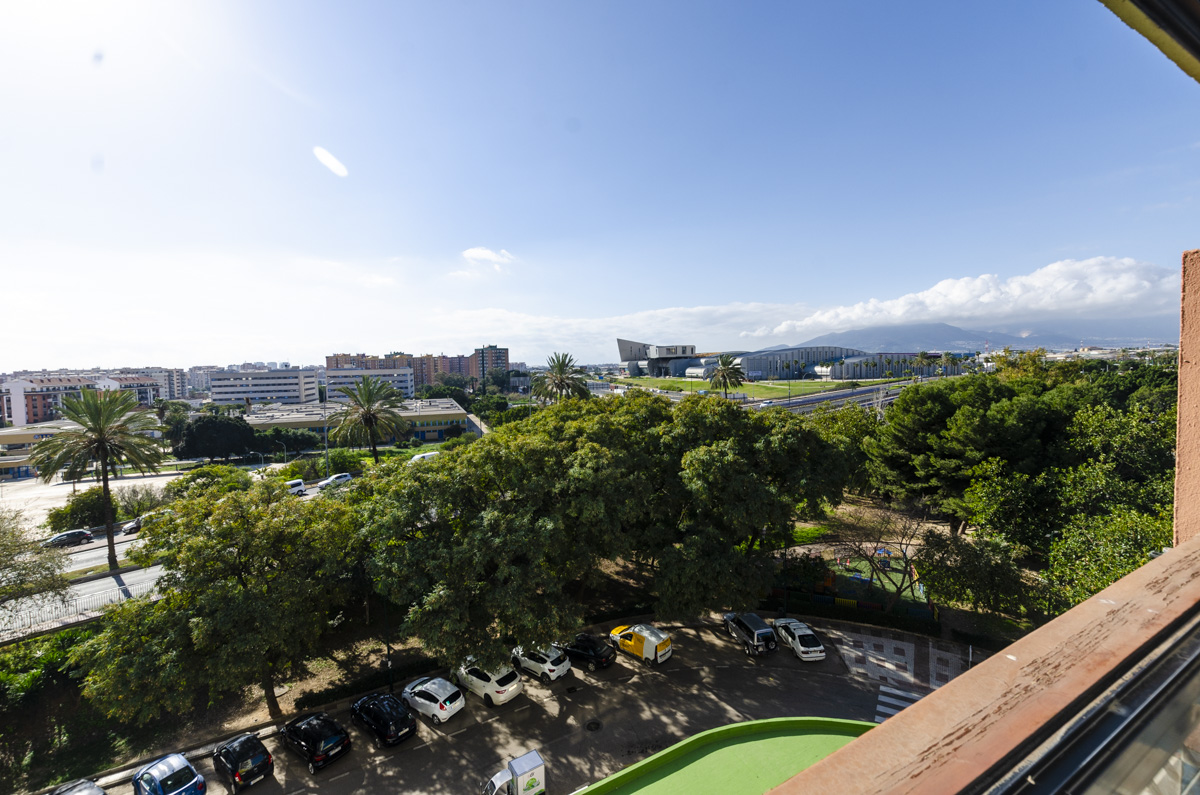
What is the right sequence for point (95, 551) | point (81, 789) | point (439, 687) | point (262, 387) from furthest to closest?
1. point (262, 387)
2. point (95, 551)
3. point (439, 687)
4. point (81, 789)

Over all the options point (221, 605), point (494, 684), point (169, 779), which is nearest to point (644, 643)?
point (494, 684)

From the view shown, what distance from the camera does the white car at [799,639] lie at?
16.0m

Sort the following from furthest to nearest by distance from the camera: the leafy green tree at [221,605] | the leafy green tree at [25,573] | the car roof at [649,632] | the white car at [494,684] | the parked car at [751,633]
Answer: the parked car at [751,633]
the car roof at [649,632]
the leafy green tree at [25,573]
the white car at [494,684]
the leafy green tree at [221,605]

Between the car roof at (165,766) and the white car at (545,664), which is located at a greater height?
the car roof at (165,766)

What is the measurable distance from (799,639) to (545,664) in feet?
26.8

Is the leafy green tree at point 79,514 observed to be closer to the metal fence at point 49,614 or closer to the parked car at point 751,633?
the metal fence at point 49,614

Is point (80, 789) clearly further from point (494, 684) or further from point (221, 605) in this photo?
point (494, 684)

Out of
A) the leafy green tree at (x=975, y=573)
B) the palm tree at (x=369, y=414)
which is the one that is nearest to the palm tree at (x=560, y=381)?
the palm tree at (x=369, y=414)

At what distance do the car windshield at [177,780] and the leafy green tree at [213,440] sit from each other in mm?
50566

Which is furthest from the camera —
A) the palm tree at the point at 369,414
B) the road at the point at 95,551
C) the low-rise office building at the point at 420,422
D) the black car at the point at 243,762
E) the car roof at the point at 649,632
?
the low-rise office building at the point at 420,422

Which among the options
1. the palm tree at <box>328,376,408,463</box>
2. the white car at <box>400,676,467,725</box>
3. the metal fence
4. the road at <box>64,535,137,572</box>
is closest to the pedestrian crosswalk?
the white car at <box>400,676,467,725</box>

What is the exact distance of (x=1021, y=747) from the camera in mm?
1078

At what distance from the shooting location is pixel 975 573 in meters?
15.5

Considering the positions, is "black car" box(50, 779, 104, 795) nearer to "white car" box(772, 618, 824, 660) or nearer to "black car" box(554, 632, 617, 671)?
"black car" box(554, 632, 617, 671)
